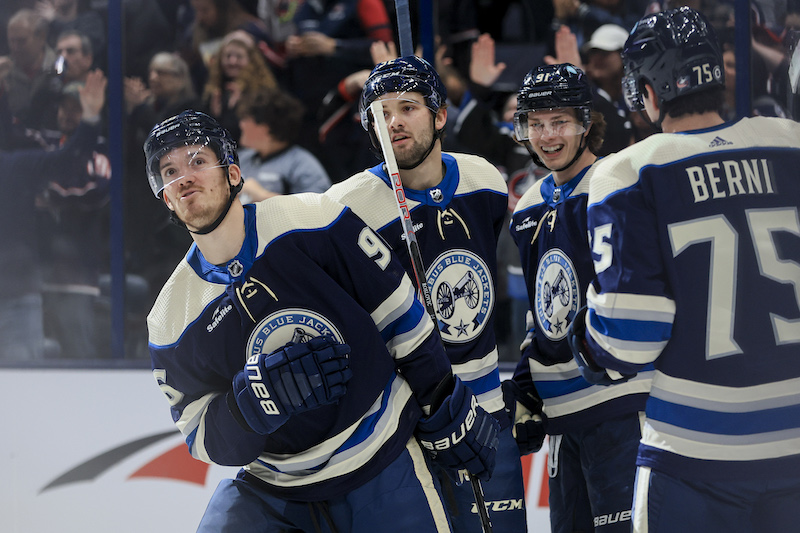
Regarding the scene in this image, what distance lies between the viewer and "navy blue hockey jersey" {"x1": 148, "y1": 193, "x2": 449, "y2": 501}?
5.82 feet

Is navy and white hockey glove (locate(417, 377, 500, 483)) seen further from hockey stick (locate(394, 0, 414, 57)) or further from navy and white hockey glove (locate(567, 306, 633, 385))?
hockey stick (locate(394, 0, 414, 57))

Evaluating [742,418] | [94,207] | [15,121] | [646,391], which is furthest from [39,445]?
[742,418]

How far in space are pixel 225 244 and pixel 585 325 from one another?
0.77 m

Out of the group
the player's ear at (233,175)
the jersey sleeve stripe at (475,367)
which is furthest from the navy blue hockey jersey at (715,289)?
the player's ear at (233,175)

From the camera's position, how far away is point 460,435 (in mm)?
1833

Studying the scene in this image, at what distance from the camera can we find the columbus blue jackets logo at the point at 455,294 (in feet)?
7.45

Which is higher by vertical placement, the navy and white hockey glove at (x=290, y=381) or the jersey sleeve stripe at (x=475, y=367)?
the navy and white hockey glove at (x=290, y=381)

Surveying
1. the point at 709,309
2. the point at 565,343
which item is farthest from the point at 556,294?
the point at 709,309

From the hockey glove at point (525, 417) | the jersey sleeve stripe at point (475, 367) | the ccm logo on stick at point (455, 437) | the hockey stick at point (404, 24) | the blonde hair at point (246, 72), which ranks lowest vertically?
the hockey glove at point (525, 417)

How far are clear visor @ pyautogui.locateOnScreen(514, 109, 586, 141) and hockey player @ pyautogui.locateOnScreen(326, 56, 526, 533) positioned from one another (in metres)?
0.22

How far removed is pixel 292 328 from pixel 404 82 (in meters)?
0.83

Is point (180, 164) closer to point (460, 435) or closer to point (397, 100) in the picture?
point (397, 100)

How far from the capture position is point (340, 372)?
5.54 ft

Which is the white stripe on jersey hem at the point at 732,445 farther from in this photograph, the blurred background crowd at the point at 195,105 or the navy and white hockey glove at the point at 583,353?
the blurred background crowd at the point at 195,105
